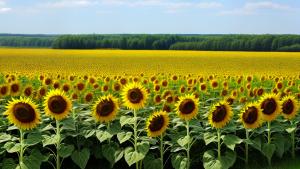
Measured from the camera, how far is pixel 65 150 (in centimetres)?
723

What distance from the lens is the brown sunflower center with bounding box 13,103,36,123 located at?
22.6ft

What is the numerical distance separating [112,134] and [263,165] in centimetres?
251

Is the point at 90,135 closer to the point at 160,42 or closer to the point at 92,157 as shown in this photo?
the point at 92,157

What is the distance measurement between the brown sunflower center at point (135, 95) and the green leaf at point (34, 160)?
1.41 metres

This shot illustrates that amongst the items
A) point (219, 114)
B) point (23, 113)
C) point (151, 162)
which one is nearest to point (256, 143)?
point (219, 114)

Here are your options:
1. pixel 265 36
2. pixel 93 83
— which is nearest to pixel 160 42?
pixel 265 36

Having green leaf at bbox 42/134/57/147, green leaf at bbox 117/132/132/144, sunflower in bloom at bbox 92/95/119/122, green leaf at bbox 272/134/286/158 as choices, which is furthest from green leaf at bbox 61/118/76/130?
green leaf at bbox 272/134/286/158

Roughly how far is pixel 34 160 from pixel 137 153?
1392 millimetres

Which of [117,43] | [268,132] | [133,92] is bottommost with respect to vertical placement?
[117,43]

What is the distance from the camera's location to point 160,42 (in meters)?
76.9

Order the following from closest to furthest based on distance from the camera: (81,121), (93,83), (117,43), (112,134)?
(112,134) → (81,121) → (93,83) → (117,43)

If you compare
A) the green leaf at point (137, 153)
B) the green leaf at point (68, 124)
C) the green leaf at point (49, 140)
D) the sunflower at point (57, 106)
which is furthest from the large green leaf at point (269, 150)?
the green leaf at point (49, 140)

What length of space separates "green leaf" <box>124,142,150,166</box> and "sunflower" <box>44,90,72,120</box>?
1.01 m

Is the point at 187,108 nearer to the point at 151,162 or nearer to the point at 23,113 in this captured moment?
the point at 151,162
